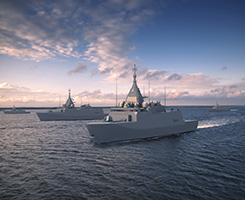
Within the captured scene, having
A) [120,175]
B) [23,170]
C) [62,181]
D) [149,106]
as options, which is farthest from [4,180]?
[149,106]

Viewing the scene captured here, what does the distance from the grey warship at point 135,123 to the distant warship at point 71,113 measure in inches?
1004

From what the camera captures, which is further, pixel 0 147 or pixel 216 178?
pixel 0 147

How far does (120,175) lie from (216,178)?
4679mm

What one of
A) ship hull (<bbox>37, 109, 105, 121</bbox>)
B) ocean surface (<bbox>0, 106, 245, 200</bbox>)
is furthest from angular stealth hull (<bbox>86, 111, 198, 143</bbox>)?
ship hull (<bbox>37, 109, 105, 121</bbox>)

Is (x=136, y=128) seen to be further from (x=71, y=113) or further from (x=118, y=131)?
(x=71, y=113)

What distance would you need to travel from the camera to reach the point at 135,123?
1474 cm

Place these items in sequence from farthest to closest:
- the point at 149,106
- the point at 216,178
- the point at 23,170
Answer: the point at 149,106
the point at 23,170
the point at 216,178

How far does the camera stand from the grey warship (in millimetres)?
13656

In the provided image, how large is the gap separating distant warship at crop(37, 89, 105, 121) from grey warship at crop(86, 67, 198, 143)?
83.6ft

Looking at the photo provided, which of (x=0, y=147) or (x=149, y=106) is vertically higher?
(x=149, y=106)

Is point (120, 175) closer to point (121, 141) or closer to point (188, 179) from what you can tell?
point (188, 179)

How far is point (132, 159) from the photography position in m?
9.92

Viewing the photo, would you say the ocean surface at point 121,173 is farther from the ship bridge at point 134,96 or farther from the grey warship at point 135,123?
the ship bridge at point 134,96

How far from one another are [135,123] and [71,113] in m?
29.1
